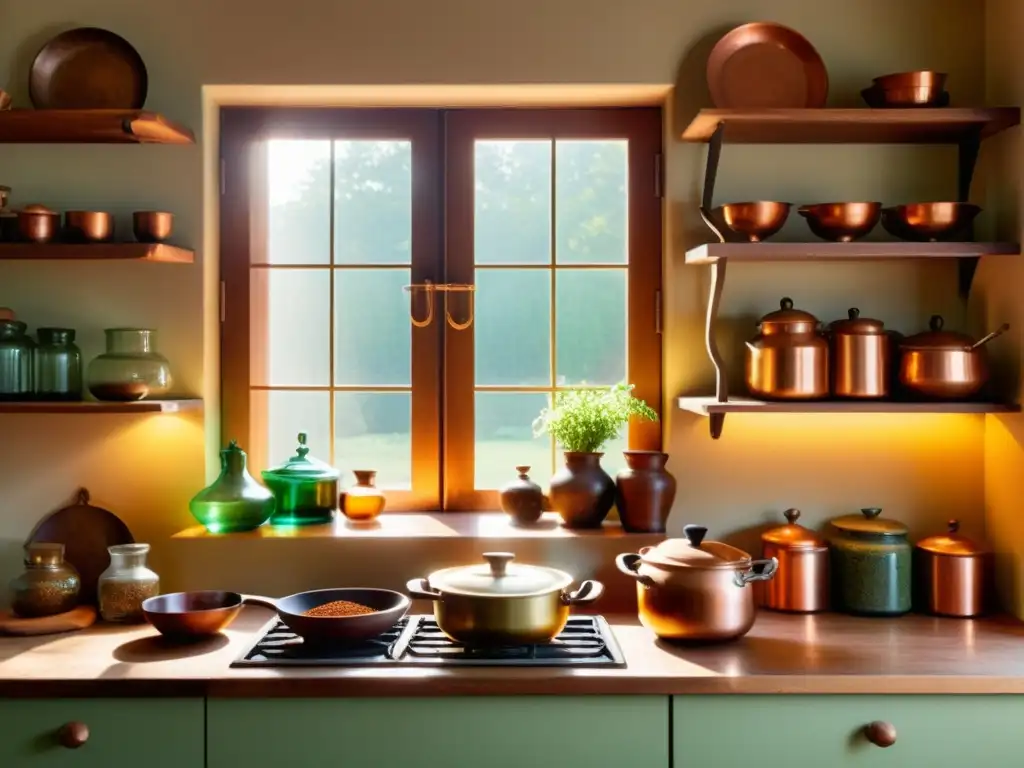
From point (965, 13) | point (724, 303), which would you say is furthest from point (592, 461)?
point (965, 13)

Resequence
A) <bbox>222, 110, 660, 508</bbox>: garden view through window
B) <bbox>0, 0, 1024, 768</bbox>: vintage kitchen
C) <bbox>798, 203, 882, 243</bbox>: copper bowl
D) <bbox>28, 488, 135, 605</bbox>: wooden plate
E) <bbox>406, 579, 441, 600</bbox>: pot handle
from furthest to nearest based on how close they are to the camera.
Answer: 1. <bbox>222, 110, 660, 508</bbox>: garden view through window
2. <bbox>28, 488, 135, 605</bbox>: wooden plate
3. <bbox>798, 203, 882, 243</bbox>: copper bowl
4. <bbox>0, 0, 1024, 768</bbox>: vintage kitchen
5. <bbox>406, 579, 441, 600</bbox>: pot handle

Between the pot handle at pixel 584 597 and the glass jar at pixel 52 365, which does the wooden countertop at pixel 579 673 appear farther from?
the glass jar at pixel 52 365

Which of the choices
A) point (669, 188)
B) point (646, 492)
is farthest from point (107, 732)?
point (669, 188)

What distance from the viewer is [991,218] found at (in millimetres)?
2830

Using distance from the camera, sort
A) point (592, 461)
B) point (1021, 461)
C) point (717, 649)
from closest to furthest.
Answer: point (717, 649) → point (1021, 461) → point (592, 461)

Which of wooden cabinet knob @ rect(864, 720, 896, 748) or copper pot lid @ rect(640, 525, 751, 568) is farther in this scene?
copper pot lid @ rect(640, 525, 751, 568)

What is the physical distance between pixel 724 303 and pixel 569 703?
50.1 inches

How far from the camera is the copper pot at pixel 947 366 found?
2.64 metres

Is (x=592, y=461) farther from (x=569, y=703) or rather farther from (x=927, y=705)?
(x=927, y=705)

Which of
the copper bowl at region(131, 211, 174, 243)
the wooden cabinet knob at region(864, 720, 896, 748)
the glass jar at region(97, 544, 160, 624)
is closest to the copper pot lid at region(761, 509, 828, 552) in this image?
the wooden cabinet knob at region(864, 720, 896, 748)

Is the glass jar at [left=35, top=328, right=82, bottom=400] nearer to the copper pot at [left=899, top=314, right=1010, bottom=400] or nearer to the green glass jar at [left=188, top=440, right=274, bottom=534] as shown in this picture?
the green glass jar at [left=188, top=440, right=274, bottom=534]

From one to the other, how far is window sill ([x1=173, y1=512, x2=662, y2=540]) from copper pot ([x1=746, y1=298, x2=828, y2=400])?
518mm

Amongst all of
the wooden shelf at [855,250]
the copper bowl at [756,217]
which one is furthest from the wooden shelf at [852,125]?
the wooden shelf at [855,250]

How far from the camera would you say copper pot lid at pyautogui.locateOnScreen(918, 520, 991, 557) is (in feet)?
8.82
